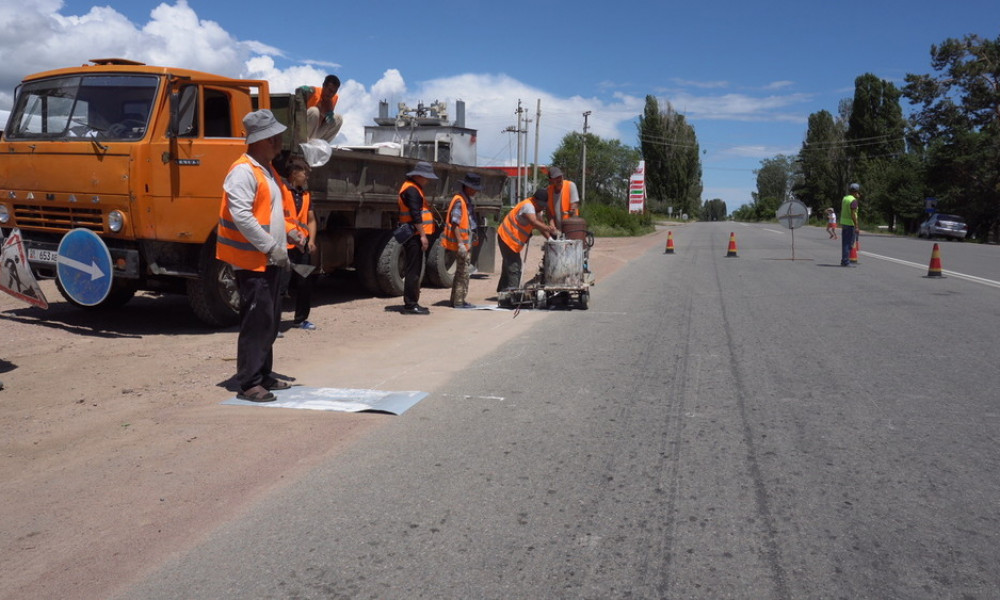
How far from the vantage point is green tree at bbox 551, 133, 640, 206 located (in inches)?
3880

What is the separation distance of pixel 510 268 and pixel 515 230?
22.3 inches

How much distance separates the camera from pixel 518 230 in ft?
35.1

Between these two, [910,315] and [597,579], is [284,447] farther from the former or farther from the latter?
[910,315]

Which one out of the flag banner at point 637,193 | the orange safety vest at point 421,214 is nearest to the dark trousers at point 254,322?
the orange safety vest at point 421,214

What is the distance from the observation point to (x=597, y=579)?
314 cm

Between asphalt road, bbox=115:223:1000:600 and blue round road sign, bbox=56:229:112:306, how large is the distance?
12.0 ft

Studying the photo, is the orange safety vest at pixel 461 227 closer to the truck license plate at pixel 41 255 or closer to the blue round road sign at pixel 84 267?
the blue round road sign at pixel 84 267

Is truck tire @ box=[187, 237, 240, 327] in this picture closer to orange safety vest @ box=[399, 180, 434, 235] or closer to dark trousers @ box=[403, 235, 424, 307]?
dark trousers @ box=[403, 235, 424, 307]

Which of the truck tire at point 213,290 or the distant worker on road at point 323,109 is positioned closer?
the truck tire at point 213,290

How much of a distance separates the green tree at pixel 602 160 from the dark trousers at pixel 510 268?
8644cm

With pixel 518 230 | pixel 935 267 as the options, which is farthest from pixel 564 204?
pixel 935 267

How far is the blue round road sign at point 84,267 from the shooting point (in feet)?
24.9

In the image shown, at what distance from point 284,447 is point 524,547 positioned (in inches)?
74.1

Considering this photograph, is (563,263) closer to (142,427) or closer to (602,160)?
(142,427)
